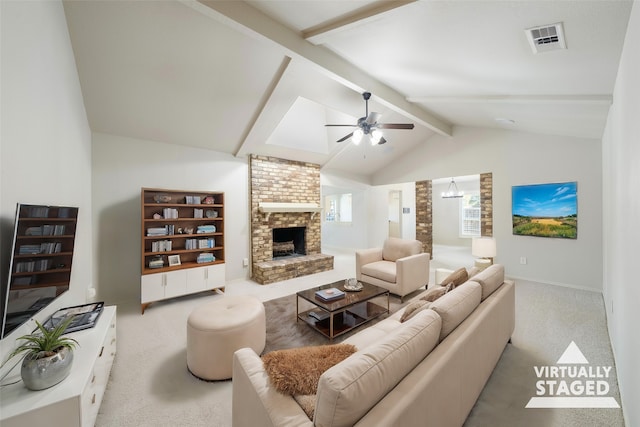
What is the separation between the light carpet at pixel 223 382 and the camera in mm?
1708

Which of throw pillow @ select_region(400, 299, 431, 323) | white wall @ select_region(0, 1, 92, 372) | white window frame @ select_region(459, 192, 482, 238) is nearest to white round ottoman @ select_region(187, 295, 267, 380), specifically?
white wall @ select_region(0, 1, 92, 372)

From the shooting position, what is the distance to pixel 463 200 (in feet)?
31.3

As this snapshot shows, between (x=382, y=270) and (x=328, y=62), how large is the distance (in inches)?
116

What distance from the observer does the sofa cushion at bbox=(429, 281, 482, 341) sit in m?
1.56

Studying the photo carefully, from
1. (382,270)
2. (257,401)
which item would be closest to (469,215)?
(382,270)

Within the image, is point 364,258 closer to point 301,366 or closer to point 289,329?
point 289,329

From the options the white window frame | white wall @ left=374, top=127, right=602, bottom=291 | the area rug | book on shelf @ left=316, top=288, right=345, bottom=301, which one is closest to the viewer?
the area rug

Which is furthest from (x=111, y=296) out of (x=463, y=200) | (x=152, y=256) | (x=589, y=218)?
(x=463, y=200)

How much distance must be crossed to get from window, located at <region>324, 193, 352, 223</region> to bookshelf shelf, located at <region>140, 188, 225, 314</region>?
5030 millimetres

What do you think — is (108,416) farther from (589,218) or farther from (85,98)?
(589,218)

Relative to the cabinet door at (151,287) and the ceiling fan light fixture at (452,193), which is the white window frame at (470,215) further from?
the cabinet door at (151,287)

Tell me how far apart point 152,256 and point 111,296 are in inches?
30.5

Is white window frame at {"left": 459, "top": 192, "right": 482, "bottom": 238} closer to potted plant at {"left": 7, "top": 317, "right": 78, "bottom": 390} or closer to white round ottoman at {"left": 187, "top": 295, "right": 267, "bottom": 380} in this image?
white round ottoman at {"left": 187, "top": 295, "right": 267, "bottom": 380}

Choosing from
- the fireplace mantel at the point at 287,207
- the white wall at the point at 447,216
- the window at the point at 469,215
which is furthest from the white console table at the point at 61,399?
the window at the point at 469,215
